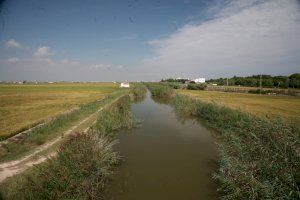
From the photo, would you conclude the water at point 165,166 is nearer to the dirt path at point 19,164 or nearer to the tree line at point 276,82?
the dirt path at point 19,164

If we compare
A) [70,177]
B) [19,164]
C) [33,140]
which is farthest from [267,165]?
[33,140]

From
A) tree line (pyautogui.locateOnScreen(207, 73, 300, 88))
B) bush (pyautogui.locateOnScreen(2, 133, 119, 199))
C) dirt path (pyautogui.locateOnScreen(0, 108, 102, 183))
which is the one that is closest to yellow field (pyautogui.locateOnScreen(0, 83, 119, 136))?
dirt path (pyautogui.locateOnScreen(0, 108, 102, 183))

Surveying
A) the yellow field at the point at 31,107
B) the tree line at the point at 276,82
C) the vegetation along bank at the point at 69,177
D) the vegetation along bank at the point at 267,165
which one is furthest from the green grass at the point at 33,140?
the tree line at the point at 276,82

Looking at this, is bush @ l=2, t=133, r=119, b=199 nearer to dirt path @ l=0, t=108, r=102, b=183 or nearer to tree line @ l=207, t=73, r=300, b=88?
dirt path @ l=0, t=108, r=102, b=183

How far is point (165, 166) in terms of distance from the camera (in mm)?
9211

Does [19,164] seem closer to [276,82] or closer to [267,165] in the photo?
[267,165]

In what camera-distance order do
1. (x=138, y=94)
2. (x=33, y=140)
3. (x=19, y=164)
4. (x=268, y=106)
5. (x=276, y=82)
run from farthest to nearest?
(x=276, y=82) < (x=138, y=94) < (x=268, y=106) < (x=33, y=140) < (x=19, y=164)

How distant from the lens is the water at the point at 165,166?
7062mm

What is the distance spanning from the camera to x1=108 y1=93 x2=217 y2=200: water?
706 cm

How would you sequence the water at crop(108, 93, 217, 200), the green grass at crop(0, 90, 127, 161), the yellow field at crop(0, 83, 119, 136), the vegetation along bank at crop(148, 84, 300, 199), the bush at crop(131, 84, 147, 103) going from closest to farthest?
the vegetation along bank at crop(148, 84, 300, 199) → the water at crop(108, 93, 217, 200) → the green grass at crop(0, 90, 127, 161) → the yellow field at crop(0, 83, 119, 136) → the bush at crop(131, 84, 147, 103)

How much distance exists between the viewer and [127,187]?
738cm

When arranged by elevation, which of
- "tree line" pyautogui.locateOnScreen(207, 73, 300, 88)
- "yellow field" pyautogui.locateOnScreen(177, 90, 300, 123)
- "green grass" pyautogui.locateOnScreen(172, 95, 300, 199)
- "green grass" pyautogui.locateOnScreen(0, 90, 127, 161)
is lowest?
"yellow field" pyautogui.locateOnScreen(177, 90, 300, 123)

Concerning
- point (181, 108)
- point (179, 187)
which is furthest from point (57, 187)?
point (181, 108)

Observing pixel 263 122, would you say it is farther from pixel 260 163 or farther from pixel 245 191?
pixel 245 191
